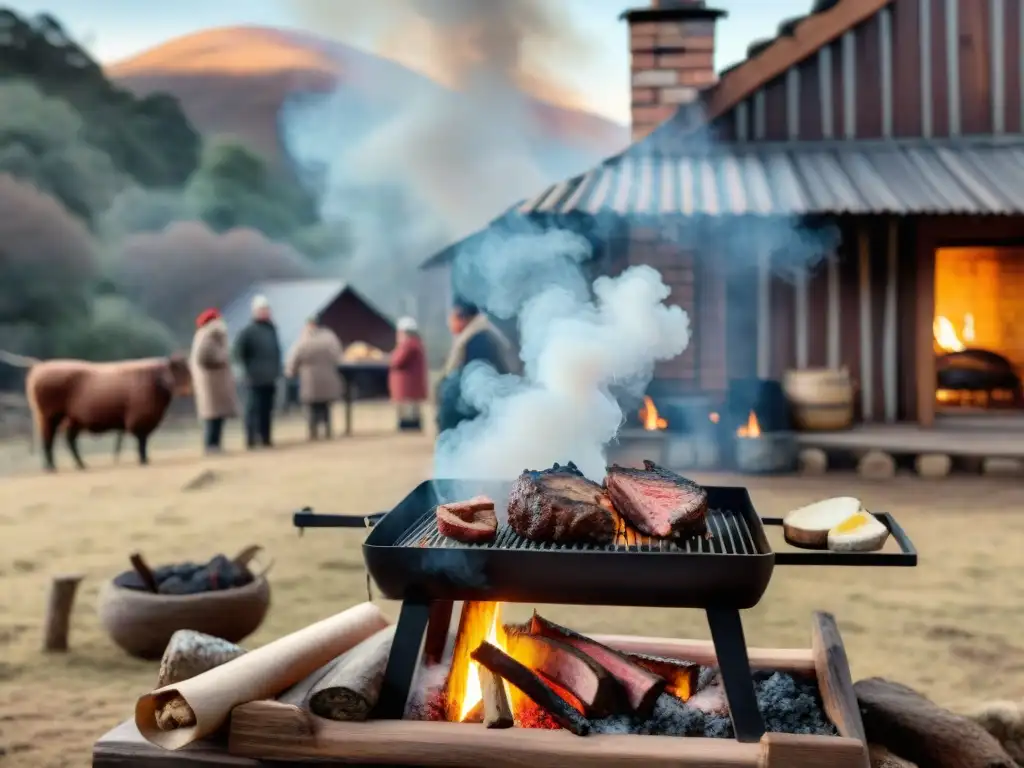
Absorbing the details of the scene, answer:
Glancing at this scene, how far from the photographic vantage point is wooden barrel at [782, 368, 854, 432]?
10.0 m

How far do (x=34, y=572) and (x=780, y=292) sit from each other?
26.6 feet

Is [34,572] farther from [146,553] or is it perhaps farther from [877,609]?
[877,609]

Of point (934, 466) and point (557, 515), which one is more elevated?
point (557, 515)

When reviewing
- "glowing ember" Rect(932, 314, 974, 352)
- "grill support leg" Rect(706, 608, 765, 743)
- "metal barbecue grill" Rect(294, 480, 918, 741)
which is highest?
"glowing ember" Rect(932, 314, 974, 352)

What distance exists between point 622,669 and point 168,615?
249 centimetres

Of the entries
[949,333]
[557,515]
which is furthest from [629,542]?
[949,333]

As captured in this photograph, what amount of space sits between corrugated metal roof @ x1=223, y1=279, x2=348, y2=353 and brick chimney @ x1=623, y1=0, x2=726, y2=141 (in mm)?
12265

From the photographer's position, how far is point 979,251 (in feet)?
43.2

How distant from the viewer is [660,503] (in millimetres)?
2830

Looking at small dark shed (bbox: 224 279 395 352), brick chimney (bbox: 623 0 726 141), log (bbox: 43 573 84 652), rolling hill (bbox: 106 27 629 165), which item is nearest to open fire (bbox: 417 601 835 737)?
rolling hill (bbox: 106 27 629 165)

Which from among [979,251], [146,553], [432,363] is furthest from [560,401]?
[432,363]

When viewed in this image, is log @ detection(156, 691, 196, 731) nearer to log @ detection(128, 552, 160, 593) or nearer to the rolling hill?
log @ detection(128, 552, 160, 593)

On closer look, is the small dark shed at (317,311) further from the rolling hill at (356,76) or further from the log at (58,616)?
the log at (58,616)

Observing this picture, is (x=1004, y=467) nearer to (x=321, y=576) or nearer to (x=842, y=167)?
(x=842, y=167)
